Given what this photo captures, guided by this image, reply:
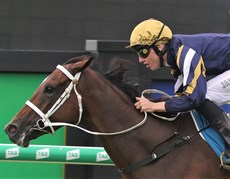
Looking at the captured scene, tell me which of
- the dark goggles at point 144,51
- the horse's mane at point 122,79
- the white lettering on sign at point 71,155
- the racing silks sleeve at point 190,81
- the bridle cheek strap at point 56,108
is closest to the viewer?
the racing silks sleeve at point 190,81

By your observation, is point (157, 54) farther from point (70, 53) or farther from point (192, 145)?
point (70, 53)

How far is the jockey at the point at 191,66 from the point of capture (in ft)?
13.8

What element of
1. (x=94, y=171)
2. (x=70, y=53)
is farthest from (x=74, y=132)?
(x=70, y=53)

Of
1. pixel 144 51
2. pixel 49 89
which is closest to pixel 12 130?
pixel 49 89

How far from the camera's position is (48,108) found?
433 centimetres

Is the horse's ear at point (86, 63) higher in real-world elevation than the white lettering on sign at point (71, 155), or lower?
higher

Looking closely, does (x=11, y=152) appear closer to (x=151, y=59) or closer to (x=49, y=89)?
(x=49, y=89)

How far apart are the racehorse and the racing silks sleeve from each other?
0.27 meters

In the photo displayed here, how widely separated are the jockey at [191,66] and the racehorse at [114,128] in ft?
0.61

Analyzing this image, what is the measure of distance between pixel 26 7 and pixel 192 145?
384 cm

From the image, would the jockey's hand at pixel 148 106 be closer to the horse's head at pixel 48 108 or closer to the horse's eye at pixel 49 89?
the horse's head at pixel 48 108

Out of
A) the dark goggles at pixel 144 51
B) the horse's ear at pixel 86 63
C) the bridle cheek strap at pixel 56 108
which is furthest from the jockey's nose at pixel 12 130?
the dark goggles at pixel 144 51

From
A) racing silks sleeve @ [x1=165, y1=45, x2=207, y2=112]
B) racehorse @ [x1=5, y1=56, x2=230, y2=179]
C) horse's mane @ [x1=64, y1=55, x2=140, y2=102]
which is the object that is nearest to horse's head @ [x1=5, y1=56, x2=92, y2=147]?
racehorse @ [x1=5, y1=56, x2=230, y2=179]

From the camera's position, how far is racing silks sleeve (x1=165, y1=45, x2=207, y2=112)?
419 centimetres
